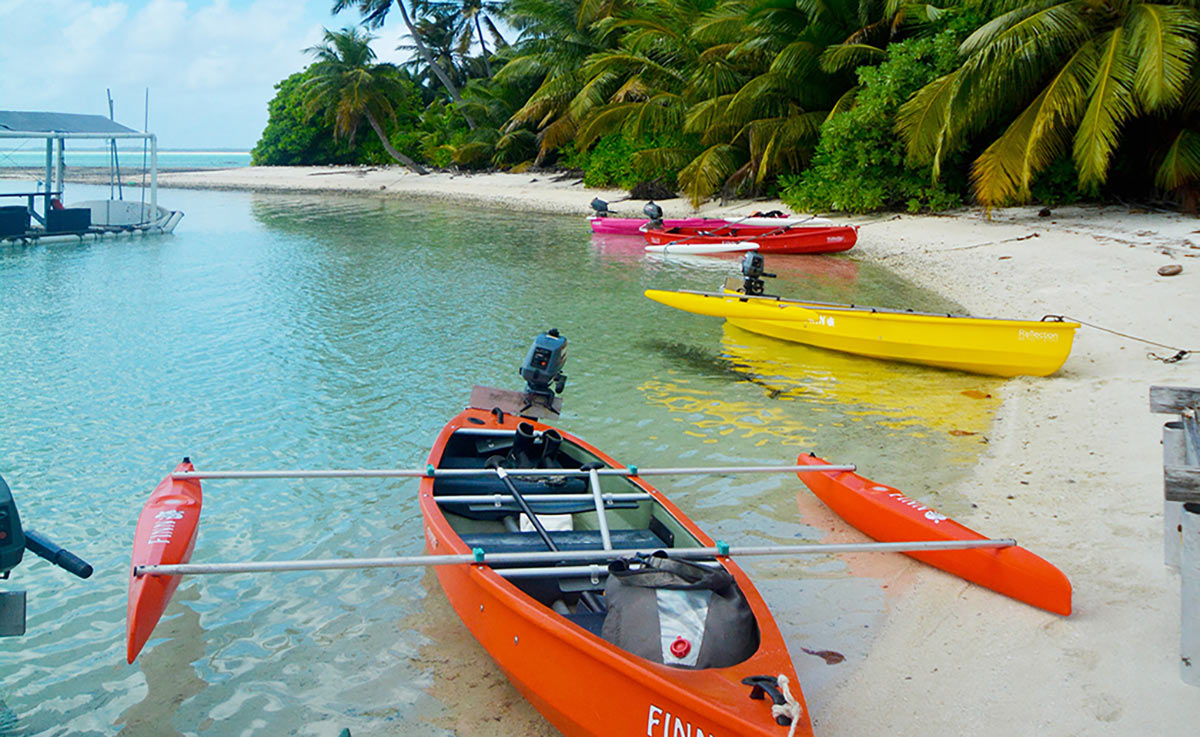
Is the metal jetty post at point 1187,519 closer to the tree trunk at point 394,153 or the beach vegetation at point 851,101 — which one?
the beach vegetation at point 851,101

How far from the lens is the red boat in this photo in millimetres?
17672

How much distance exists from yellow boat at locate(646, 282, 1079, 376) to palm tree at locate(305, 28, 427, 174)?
32105 millimetres

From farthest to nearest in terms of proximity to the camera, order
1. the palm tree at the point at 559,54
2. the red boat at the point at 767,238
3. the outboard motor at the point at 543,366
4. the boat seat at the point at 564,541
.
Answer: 1. the palm tree at the point at 559,54
2. the red boat at the point at 767,238
3. the outboard motor at the point at 543,366
4. the boat seat at the point at 564,541

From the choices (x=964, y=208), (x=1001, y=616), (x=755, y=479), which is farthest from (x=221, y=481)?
(x=964, y=208)

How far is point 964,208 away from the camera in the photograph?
1922 cm

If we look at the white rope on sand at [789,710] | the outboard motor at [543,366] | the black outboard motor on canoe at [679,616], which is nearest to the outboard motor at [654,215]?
the outboard motor at [543,366]

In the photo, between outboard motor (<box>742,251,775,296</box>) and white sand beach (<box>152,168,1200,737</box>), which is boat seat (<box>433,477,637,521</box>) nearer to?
white sand beach (<box>152,168,1200,737</box>)

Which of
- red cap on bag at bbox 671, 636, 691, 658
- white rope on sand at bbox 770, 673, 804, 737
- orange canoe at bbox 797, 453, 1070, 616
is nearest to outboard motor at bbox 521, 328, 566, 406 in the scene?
orange canoe at bbox 797, 453, 1070, 616

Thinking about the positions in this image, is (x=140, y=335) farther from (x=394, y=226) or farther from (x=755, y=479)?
(x=394, y=226)

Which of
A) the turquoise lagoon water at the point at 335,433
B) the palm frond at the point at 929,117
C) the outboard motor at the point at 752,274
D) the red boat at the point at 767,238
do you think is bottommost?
the turquoise lagoon water at the point at 335,433

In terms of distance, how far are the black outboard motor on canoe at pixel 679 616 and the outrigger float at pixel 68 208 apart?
66.3 ft

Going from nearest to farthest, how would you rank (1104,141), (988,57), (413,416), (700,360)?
1. (413,416)
2. (700,360)
3. (1104,141)
4. (988,57)

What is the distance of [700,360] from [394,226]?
16513mm

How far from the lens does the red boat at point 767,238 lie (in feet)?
58.0
